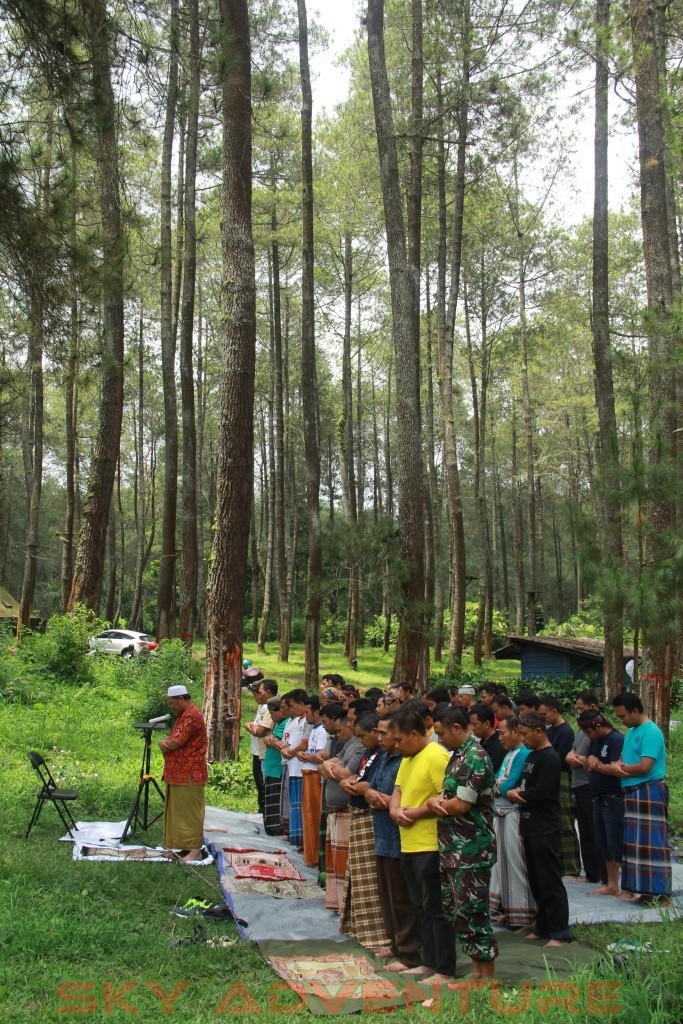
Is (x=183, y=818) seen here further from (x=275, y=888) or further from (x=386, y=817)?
(x=386, y=817)

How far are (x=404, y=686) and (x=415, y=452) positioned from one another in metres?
5.71

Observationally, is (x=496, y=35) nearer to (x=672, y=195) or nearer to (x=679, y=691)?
(x=672, y=195)

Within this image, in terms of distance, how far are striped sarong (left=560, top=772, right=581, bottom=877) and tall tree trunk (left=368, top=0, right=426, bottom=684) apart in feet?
17.5

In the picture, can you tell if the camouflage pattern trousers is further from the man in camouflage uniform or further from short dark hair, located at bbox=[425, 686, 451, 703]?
short dark hair, located at bbox=[425, 686, 451, 703]


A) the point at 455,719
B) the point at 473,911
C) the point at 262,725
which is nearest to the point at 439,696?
the point at 262,725

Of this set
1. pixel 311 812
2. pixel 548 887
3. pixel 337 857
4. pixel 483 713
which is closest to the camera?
pixel 548 887

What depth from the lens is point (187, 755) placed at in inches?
303

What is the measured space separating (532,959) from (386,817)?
3.94 ft

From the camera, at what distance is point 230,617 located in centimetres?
1104

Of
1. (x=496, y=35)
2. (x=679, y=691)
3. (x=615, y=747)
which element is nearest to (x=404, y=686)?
(x=615, y=747)

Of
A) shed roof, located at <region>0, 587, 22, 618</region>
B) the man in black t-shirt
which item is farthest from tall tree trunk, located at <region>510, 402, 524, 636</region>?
the man in black t-shirt

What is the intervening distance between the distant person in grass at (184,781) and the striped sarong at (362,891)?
1906mm

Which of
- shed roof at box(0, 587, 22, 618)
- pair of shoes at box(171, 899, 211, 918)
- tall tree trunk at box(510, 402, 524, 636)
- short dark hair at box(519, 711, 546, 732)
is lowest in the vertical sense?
pair of shoes at box(171, 899, 211, 918)

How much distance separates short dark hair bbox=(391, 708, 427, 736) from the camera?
17.7ft
